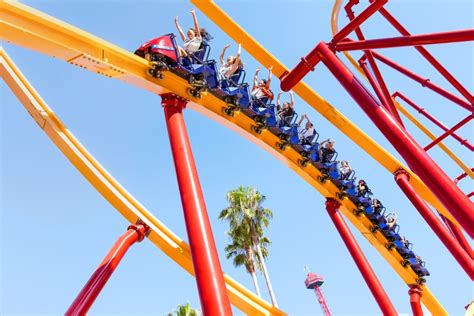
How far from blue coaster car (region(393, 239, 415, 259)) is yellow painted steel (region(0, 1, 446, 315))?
290 centimetres

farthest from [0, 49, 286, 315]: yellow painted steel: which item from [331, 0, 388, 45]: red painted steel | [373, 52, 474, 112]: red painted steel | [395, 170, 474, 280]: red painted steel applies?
[373, 52, 474, 112]: red painted steel

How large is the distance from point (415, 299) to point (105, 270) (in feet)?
27.1

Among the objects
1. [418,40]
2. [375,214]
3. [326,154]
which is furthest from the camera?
[375,214]

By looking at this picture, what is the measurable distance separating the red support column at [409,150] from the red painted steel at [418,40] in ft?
0.94

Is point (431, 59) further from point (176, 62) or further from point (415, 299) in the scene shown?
point (415, 299)

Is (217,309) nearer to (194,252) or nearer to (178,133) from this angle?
(194,252)

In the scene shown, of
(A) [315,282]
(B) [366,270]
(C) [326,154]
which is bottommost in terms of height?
(B) [366,270]

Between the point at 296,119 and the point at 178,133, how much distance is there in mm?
3528

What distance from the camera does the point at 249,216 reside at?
59.9 ft

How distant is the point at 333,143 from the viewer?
9.08m

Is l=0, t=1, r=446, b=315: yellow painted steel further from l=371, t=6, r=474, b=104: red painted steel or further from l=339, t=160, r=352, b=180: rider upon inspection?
l=371, t=6, r=474, b=104: red painted steel

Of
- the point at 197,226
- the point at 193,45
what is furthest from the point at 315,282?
the point at 197,226

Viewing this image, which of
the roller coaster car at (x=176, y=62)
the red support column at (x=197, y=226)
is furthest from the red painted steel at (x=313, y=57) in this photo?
the red support column at (x=197, y=226)

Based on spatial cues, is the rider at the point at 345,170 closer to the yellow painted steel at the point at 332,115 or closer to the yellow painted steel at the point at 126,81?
the yellow painted steel at the point at 126,81
